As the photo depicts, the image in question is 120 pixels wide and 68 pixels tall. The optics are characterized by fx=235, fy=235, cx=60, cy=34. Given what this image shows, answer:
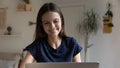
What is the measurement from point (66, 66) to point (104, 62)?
11.5 feet

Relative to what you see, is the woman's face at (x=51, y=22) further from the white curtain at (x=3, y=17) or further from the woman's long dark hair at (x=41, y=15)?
the white curtain at (x=3, y=17)

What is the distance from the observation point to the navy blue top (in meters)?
1.24

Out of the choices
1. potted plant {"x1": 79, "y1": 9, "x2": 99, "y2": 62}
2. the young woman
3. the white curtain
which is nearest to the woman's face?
the young woman

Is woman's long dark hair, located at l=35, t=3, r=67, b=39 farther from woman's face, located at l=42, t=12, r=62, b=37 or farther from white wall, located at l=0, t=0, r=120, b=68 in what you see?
white wall, located at l=0, t=0, r=120, b=68

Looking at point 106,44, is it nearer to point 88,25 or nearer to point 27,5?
point 88,25

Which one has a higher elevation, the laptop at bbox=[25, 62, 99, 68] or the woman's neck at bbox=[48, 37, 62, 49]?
the woman's neck at bbox=[48, 37, 62, 49]

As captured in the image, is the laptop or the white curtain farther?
the white curtain

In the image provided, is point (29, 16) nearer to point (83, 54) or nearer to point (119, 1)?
point (83, 54)

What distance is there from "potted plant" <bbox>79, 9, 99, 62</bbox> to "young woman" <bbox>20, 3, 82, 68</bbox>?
2.96 metres

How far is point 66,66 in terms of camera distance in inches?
34.6

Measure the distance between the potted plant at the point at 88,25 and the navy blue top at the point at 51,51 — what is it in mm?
2966

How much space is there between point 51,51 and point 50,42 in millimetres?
55

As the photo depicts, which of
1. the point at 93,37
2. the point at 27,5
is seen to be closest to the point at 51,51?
the point at 93,37

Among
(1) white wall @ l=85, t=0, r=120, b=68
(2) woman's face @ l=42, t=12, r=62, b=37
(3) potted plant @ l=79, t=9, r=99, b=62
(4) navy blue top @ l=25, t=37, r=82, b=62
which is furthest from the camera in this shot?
(3) potted plant @ l=79, t=9, r=99, b=62
